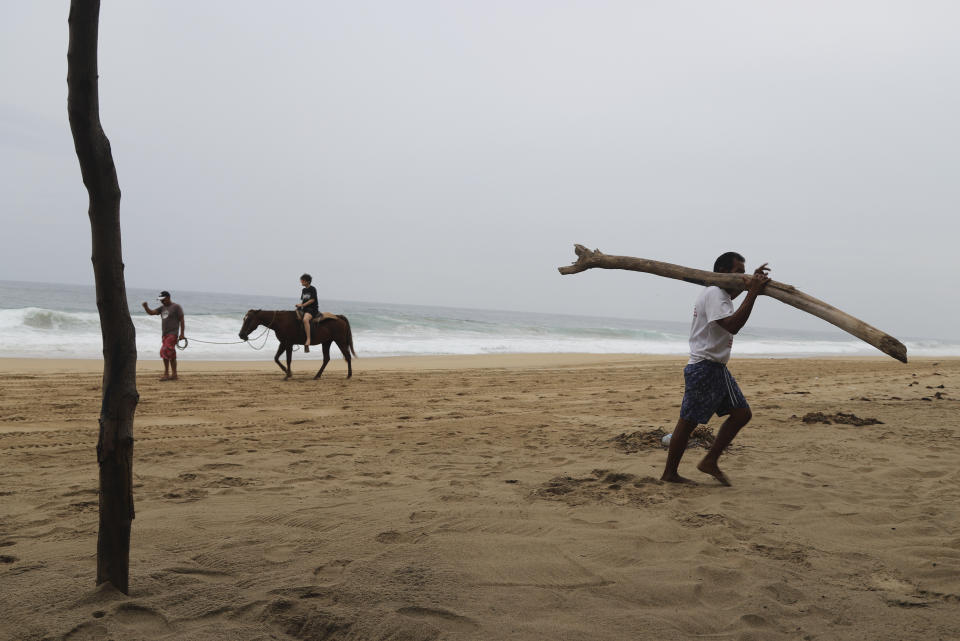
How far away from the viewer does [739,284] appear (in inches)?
184

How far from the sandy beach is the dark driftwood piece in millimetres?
1203

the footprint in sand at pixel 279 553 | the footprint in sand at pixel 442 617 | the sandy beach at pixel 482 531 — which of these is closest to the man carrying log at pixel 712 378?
the sandy beach at pixel 482 531

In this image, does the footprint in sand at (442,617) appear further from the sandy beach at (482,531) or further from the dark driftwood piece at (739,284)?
the dark driftwood piece at (739,284)

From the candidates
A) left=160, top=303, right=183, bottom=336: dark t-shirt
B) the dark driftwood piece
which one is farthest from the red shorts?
the dark driftwood piece

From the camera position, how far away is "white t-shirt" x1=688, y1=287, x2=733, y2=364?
15.4ft

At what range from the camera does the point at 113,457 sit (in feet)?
8.71

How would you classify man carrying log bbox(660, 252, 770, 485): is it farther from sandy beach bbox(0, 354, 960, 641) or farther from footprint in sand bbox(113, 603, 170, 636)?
footprint in sand bbox(113, 603, 170, 636)

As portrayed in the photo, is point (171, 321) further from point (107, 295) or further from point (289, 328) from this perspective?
point (107, 295)

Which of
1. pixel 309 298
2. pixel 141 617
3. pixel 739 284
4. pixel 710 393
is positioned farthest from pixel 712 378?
pixel 309 298

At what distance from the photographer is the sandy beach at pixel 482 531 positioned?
2.77 metres

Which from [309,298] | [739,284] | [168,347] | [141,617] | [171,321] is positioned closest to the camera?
[141,617]

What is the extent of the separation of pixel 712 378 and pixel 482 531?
7.11 feet

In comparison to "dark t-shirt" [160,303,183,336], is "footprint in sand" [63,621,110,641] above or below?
below

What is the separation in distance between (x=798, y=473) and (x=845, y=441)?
1.76 meters
